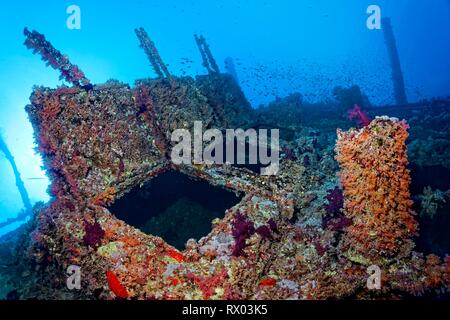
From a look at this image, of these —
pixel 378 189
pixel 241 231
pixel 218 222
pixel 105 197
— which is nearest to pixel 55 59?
pixel 105 197

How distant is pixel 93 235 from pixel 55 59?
372 cm

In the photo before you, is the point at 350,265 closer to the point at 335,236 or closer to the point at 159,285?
the point at 335,236

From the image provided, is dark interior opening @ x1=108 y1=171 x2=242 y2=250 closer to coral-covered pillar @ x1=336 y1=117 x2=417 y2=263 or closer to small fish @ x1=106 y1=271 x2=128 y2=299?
small fish @ x1=106 y1=271 x2=128 y2=299

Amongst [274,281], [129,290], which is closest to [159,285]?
[129,290]

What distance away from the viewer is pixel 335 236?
523cm

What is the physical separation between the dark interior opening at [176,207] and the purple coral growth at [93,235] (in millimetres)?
2468

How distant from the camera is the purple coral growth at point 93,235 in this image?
16.6 ft

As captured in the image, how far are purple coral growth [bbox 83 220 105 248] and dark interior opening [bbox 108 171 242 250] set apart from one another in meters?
2.47

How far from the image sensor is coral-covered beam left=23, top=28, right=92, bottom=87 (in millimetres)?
6340

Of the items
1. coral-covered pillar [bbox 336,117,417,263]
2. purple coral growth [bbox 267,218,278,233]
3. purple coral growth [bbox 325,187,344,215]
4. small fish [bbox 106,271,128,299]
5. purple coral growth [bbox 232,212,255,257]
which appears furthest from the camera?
purple coral growth [bbox 325,187,344,215]

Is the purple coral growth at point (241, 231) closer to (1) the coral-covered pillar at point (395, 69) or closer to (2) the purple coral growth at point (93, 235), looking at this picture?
(2) the purple coral growth at point (93, 235)

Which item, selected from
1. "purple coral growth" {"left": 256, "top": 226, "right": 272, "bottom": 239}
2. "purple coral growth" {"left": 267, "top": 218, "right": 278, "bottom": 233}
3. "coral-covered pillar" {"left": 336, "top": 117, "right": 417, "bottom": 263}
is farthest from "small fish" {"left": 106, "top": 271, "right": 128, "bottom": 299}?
"coral-covered pillar" {"left": 336, "top": 117, "right": 417, "bottom": 263}

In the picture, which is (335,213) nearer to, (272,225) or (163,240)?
(272,225)

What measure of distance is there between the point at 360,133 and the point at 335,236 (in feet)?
5.71
